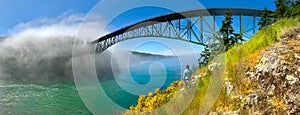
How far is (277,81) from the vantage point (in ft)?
18.3

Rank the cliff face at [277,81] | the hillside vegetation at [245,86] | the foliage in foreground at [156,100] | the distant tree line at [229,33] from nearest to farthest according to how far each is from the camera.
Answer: the cliff face at [277,81] < the hillside vegetation at [245,86] < the foliage in foreground at [156,100] < the distant tree line at [229,33]

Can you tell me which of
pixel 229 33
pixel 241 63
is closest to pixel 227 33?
pixel 229 33

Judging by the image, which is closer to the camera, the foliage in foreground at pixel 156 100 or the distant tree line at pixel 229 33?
the foliage in foreground at pixel 156 100

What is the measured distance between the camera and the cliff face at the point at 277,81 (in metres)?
5.24

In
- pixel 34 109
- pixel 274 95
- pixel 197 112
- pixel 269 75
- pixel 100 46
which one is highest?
pixel 100 46

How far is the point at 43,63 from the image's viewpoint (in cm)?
5709

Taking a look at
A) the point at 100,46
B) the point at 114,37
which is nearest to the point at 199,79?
the point at 114,37

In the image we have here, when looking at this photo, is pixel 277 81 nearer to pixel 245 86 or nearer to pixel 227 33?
pixel 245 86

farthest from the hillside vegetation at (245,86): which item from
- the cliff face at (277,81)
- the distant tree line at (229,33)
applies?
the distant tree line at (229,33)

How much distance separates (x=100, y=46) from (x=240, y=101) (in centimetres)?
4083

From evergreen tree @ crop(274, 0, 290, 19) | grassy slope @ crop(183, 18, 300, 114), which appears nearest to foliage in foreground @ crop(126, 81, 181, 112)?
grassy slope @ crop(183, 18, 300, 114)

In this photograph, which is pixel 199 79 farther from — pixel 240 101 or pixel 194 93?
pixel 240 101

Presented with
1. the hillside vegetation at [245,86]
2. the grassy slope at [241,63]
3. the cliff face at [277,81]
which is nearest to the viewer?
the cliff face at [277,81]

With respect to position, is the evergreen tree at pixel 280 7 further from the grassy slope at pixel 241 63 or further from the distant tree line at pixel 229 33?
the grassy slope at pixel 241 63
